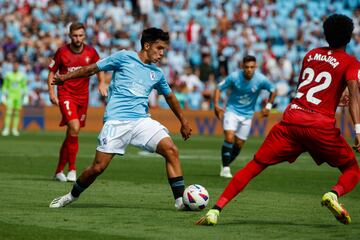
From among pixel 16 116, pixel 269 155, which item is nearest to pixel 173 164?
pixel 269 155

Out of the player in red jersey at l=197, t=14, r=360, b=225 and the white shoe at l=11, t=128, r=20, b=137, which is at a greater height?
the player in red jersey at l=197, t=14, r=360, b=225

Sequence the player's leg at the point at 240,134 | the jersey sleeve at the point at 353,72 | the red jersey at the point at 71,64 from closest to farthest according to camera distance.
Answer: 1. the jersey sleeve at the point at 353,72
2. the red jersey at the point at 71,64
3. the player's leg at the point at 240,134

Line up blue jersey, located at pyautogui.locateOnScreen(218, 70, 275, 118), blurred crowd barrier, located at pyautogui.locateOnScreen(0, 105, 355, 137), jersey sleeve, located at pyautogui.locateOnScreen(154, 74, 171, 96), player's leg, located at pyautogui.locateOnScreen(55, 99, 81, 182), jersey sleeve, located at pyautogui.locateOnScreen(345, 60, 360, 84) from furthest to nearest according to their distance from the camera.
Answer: blurred crowd barrier, located at pyautogui.locateOnScreen(0, 105, 355, 137) < blue jersey, located at pyautogui.locateOnScreen(218, 70, 275, 118) < player's leg, located at pyautogui.locateOnScreen(55, 99, 81, 182) < jersey sleeve, located at pyautogui.locateOnScreen(154, 74, 171, 96) < jersey sleeve, located at pyautogui.locateOnScreen(345, 60, 360, 84)

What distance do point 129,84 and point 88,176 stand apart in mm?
1207

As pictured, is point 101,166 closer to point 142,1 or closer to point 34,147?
point 34,147

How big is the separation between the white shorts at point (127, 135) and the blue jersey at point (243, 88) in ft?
23.2

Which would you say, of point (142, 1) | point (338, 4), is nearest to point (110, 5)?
point (142, 1)

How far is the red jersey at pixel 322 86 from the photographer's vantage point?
9.97m

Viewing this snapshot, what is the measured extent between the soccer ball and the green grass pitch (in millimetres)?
121

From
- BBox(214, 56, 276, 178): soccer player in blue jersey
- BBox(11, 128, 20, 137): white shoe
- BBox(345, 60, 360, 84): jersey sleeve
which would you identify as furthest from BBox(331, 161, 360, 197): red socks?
BBox(11, 128, 20, 137): white shoe

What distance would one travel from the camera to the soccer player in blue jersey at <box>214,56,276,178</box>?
18250 millimetres

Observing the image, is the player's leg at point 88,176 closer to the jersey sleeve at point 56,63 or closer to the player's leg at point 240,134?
the jersey sleeve at point 56,63

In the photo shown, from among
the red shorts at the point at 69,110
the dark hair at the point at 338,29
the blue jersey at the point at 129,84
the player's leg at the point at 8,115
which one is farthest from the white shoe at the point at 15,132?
the dark hair at the point at 338,29

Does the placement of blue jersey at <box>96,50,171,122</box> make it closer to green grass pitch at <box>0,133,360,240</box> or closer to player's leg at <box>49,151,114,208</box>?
player's leg at <box>49,151,114,208</box>
